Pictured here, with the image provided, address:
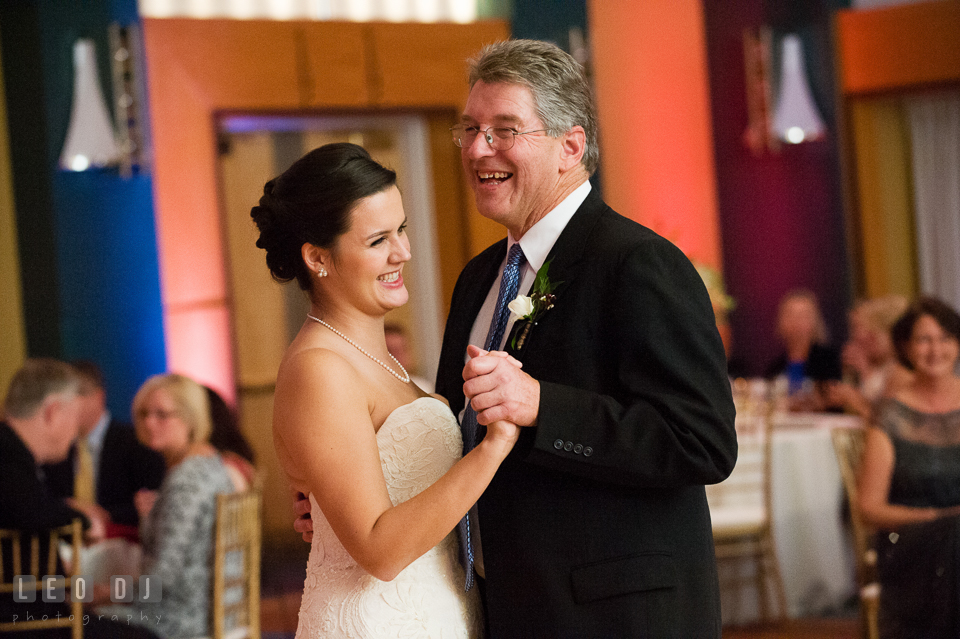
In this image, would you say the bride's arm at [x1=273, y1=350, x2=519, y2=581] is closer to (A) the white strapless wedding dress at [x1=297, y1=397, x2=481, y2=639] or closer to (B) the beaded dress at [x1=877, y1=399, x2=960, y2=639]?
(A) the white strapless wedding dress at [x1=297, y1=397, x2=481, y2=639]

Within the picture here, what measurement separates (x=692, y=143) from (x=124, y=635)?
6168 mm

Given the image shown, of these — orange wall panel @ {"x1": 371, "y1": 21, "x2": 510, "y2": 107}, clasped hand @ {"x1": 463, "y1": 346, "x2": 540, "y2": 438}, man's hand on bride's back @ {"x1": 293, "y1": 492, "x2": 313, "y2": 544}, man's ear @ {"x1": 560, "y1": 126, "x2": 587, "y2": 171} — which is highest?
orange wall panel @ {"x1": 371, "y1": 21, "x2": 510, "y2": 107}

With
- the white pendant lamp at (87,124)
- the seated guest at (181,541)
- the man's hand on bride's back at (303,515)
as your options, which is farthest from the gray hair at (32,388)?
the man's hand on bride's back at (303,515)

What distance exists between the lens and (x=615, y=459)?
1.69 meters

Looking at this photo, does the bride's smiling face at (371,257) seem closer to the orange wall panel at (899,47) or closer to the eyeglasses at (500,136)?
the eyeglasses at (500,136)

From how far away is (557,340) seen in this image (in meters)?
1.82

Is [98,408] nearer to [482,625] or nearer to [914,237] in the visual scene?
[482,625]

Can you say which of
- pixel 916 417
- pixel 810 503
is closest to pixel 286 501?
pixel 810 503

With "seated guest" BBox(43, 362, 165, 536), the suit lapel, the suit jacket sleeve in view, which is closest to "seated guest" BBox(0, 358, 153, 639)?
"seated guest" BBox(43, 362, 165, 536)

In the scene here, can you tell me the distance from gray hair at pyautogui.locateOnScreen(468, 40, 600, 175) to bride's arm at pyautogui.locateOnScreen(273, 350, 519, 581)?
2.19 ft

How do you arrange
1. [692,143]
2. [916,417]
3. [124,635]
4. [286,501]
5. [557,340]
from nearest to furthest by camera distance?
[557,340], [124,635], [916,417], [286,501], [692,143]

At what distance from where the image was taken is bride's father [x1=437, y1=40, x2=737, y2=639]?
5.54 ft

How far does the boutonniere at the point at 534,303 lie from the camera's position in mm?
1796

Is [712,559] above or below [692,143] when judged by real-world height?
below
